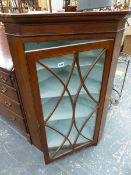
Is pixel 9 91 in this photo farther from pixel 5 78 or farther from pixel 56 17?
pixel 56 17

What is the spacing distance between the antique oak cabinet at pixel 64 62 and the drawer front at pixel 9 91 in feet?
0.51

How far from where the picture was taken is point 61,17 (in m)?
0.69

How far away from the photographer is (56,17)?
2.26 ft

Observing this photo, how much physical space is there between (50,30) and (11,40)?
204mm

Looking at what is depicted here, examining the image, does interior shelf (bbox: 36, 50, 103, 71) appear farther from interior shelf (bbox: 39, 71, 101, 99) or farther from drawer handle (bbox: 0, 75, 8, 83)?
drawer handle (bbox: 0, 75, 8, 83)

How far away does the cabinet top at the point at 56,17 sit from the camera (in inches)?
25.8

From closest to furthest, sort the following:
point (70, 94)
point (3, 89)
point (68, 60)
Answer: point (68, 60), point (70, 94), point (3, 89)

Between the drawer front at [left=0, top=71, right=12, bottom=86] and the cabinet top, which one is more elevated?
the cabinet top

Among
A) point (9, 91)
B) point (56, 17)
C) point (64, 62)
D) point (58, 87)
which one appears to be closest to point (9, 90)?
point (9, 91)

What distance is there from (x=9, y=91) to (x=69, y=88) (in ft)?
1.55

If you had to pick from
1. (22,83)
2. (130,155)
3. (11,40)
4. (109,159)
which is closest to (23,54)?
(11,40)

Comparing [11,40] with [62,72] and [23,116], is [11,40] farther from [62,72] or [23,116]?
[23,116]

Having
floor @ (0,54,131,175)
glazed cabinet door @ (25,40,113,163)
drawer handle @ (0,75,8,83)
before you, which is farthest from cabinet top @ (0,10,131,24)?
floor @ (0,54,131,175)

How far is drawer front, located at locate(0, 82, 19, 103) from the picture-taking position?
115 cm
